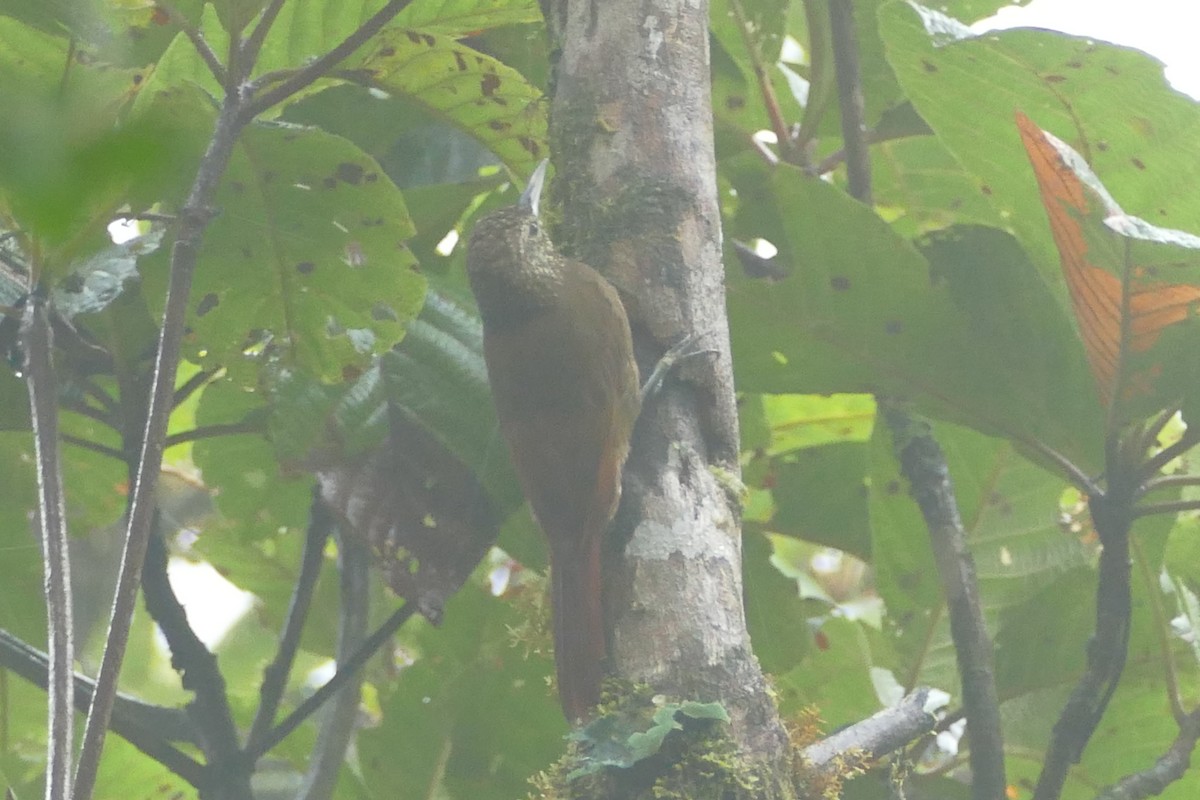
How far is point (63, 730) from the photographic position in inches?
35.7

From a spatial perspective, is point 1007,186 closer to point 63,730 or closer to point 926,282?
point 926,282

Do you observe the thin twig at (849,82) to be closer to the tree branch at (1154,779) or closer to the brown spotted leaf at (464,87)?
the brown spotted leaf at (464,87)

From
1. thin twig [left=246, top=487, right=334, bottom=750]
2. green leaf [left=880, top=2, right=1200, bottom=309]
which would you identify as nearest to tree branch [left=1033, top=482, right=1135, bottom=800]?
green leaf [left=880, top=2, right=1200, bottom=309]

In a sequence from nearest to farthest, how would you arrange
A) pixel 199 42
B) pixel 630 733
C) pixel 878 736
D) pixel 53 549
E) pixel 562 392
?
1. pixel 53 549
2. pixel 630 733
3. pixel 878 736
4. pixel 199 42
5. pixel 562 392

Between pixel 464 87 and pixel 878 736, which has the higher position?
pixel 464 87

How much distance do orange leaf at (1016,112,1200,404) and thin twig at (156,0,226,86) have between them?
959mm

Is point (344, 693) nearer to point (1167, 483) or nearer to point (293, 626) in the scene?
point (293, 626)

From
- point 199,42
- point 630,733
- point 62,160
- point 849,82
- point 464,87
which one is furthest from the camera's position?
point 849,82

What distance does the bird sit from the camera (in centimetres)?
150

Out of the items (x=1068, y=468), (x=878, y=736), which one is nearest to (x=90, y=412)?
(x=878, y=736)

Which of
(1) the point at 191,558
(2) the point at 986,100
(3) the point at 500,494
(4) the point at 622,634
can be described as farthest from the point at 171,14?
(1) the point at 191,558

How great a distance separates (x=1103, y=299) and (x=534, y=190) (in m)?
0.79

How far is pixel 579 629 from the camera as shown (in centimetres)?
147

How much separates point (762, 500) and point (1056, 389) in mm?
820
